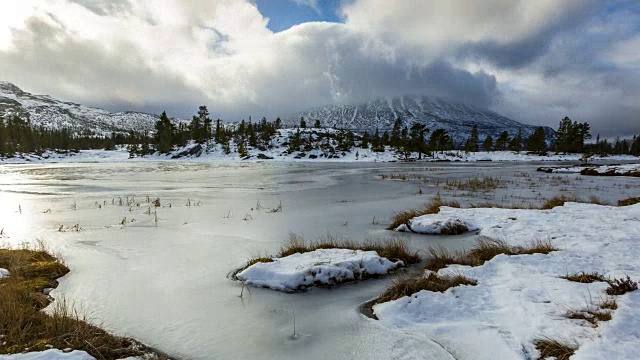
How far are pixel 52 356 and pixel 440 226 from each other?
11331 mm

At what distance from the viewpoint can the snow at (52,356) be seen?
4.14 meters

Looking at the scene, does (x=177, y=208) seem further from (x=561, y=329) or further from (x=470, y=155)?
(x=470, y=155)

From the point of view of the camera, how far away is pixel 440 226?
41.1 feet

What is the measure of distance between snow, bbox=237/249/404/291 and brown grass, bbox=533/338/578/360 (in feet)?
12.9

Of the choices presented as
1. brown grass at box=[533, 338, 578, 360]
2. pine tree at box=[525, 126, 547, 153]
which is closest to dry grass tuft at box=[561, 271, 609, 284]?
brown grass at box=[533, 338, 578, 360]

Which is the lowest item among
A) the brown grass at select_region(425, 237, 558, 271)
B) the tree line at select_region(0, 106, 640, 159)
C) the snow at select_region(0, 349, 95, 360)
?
the brown grass at select_region(425, 237, 558, 271)

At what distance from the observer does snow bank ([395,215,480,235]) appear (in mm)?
12352

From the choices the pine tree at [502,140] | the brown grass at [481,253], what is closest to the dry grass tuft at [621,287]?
the brown grass at [481,253]

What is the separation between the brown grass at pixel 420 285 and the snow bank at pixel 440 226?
536 centimetres

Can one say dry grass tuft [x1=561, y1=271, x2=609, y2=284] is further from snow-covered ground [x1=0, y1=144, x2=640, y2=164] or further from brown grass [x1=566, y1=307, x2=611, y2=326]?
snow-covered ground [x1=0, y1=144, x2=640, y2=164]

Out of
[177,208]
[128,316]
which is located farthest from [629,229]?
[177,208]

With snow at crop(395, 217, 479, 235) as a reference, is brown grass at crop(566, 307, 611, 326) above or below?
above

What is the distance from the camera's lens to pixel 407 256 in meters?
9.16

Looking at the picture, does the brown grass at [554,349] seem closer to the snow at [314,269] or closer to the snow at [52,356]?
the snow at [314,269]
